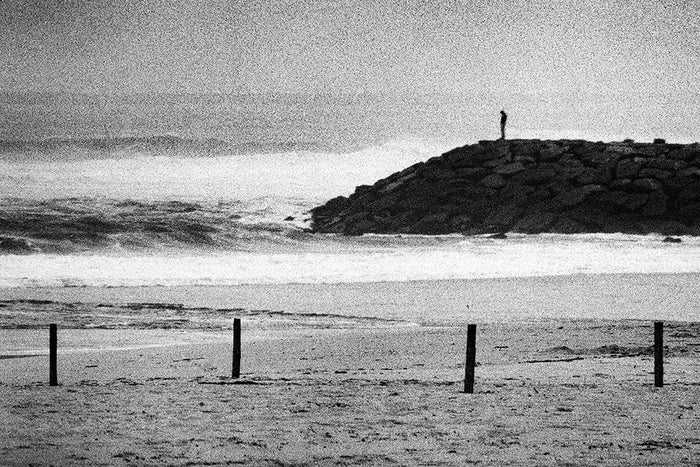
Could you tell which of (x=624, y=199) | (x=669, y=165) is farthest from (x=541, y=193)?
(x=669, y=165)

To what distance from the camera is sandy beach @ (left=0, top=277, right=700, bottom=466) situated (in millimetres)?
8250

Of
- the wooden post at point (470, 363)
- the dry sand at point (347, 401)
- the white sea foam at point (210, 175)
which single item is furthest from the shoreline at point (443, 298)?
the white sea foam at point (210, 175)

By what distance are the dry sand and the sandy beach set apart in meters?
0.02

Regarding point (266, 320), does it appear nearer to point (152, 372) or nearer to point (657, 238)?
point (152, 372)

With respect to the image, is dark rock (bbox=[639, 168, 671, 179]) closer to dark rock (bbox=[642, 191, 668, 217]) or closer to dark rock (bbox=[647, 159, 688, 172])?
dark rock (bbox=[647, 159, 688, 172])

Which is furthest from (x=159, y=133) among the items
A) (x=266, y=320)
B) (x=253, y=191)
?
(x=266, y=320)

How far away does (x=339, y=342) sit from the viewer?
14.9m

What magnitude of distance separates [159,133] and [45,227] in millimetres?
41363

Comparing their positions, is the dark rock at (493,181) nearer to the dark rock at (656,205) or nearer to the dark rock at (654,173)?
the dark rock at (654,173)

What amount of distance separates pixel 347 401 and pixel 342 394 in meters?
0.35

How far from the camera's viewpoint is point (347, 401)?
10.2 metres

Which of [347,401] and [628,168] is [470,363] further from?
[628,168]

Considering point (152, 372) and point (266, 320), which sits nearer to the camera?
point (152, 372)

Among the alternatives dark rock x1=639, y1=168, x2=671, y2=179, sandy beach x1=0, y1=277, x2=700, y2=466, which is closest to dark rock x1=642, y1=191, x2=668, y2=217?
dark rock x1=639, y1=168, x2=671, y2=179
